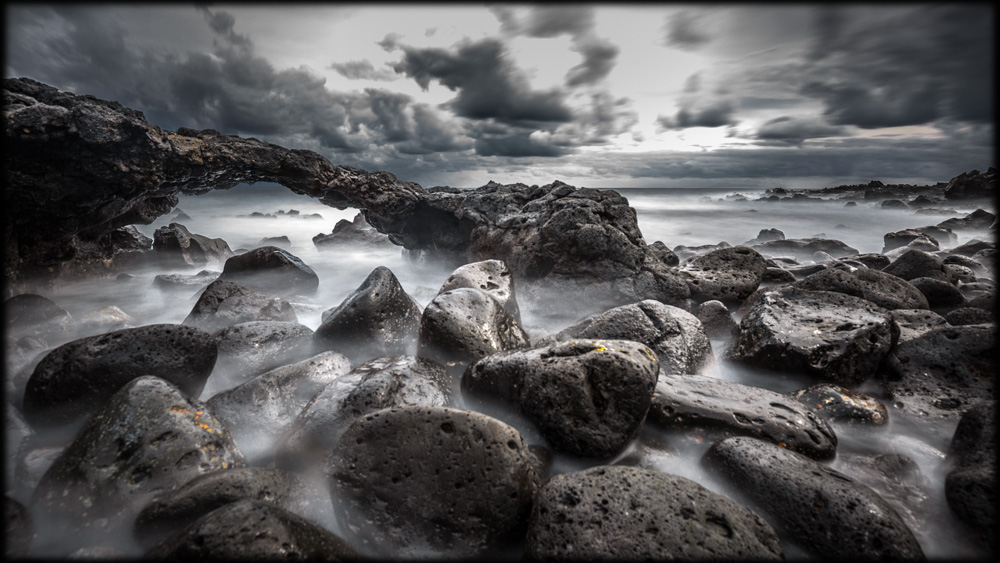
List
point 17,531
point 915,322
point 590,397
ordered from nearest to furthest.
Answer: point 17,531 < point 590,397 < point 915,322

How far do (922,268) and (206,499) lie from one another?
28.3ft

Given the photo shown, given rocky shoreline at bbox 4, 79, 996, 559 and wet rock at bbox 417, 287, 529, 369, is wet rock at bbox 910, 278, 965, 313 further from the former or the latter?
wet rock at bbox 417, 287, 529, 369

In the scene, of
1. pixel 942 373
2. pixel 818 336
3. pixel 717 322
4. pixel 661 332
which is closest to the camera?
pixel 942 373

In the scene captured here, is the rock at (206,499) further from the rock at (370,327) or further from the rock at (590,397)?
the rock at (370,327)

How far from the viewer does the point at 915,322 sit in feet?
11.8

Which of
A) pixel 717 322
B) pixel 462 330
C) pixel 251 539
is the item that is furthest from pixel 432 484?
pixel 717 322

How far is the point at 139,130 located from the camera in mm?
4379

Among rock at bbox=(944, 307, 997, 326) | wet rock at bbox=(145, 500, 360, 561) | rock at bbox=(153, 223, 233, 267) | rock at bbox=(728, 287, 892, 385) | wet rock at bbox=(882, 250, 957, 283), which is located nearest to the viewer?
wet rock at bbox=(145, 500, 360, 561)

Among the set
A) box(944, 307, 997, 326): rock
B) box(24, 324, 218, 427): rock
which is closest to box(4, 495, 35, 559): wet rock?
box(24, 324, 218, 427): rock

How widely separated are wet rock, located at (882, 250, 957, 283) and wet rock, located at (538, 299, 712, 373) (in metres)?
4.82

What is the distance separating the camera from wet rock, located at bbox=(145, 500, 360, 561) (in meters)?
1.34

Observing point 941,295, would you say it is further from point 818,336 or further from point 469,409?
point 469,409

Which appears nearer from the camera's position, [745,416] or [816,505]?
[816,505]

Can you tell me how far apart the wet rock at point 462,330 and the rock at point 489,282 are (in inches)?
30.5
